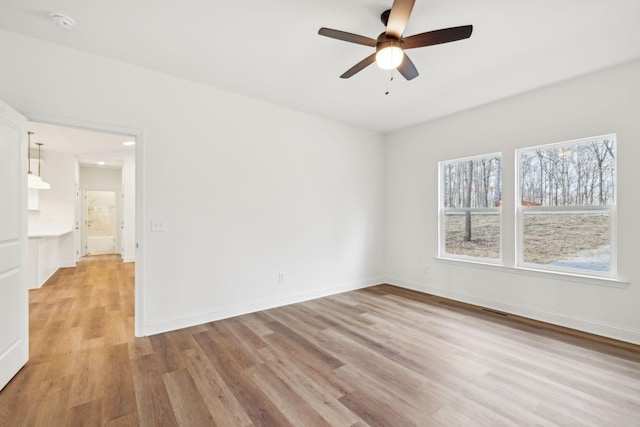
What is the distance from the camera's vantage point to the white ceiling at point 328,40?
2098mm

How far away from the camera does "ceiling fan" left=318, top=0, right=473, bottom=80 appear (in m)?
1.85

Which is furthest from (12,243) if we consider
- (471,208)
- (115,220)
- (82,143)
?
(115,220)

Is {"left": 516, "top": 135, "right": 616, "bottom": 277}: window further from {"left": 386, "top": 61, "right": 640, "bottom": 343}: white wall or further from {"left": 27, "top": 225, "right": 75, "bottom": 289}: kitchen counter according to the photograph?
{"left": 27, "top": 225, "right": 75, "bottom": 289}: kitchen counter

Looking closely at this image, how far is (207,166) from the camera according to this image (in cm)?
335

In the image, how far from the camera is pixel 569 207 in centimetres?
327

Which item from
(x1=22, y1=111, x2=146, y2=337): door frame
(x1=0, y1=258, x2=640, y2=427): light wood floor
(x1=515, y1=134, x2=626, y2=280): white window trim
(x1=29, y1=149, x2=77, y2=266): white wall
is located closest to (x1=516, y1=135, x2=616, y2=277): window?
(x1=515, y1=134, x2=626, y2=280): white window trim

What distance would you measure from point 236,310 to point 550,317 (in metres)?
3.79

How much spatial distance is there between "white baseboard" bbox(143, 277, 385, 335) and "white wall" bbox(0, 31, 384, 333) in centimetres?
1

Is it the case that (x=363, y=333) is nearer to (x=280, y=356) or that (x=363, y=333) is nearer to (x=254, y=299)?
(x=280, y=356)

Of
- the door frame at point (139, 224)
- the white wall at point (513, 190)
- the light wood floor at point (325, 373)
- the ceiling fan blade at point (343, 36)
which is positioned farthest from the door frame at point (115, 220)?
the ceiling fan blade at point (343, 36)

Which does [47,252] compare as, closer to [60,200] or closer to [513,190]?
[60,200]

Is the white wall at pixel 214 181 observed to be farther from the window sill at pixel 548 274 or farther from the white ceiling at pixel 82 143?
the window sill at pixel 548 274

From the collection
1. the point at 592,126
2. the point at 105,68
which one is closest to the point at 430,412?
the point at 592,126

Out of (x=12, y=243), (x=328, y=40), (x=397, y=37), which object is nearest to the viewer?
(x=397, y=37)
